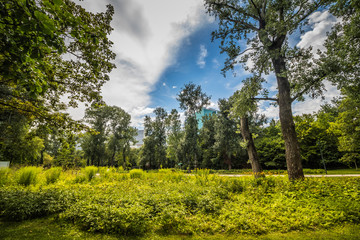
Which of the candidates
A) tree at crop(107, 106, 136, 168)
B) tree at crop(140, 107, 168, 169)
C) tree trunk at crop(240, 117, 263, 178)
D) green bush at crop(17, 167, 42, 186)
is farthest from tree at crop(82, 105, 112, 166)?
tree trunk at crop(240, 117, 263, 178)

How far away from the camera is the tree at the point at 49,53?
1.92 m

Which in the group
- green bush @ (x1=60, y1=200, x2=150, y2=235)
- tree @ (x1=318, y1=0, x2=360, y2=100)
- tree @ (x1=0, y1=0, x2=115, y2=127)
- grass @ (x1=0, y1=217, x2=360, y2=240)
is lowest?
grass @ (x1=0, y1=217, x2=360, y2=240)

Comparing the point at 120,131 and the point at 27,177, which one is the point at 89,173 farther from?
the point at 120,131

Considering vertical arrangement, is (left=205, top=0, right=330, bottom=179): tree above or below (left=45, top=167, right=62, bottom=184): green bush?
above

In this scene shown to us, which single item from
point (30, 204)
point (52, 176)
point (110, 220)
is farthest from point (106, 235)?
point (52, 176)

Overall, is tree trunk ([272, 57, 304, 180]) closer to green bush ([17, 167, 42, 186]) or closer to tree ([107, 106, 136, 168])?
green bush ([17, 167, 42, 186])

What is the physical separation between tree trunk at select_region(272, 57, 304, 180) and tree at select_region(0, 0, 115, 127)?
697 cm

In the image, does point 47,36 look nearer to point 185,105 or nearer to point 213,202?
point 213,202

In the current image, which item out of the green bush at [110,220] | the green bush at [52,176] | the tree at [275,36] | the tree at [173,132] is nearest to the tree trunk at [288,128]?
the tree at [275,36]

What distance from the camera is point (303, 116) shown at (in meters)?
23.5

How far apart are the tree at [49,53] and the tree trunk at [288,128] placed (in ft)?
22.9

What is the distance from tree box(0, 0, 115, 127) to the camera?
1.92 metres

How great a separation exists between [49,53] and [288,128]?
777 centimetres

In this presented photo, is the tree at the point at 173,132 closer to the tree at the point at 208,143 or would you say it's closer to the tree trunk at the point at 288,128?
the tree at the point at 208,143
